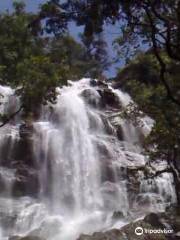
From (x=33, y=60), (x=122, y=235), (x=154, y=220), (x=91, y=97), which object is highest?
(x=91, y=97)

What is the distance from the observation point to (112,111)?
1310 inches

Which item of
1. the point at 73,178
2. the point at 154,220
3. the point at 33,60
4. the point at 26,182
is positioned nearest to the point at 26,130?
the point at 26,182

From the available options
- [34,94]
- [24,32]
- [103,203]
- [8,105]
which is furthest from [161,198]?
[24,32]

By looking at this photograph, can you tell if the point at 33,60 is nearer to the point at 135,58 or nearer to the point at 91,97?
the point at 135,58

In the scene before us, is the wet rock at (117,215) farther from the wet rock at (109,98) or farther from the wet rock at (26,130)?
the wet rock at (109,98)

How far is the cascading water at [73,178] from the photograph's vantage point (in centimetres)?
2183

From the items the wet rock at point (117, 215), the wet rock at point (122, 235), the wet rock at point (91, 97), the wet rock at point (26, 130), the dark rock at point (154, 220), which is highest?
the wet rock at point (91, 97)

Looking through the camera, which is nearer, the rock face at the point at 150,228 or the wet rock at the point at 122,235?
the rock face at the point at 150,228

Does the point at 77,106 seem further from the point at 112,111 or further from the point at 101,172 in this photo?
the point at 101,172

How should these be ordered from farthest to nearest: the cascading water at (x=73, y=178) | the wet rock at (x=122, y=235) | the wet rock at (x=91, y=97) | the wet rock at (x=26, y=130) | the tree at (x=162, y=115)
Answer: the wet rock at (x=91, y=97), the wet rock at (x=26, y=130), the cascading water at (x=73, y=178), the wet rock at (x=122, y=235), the tree at (x=162, y=115)

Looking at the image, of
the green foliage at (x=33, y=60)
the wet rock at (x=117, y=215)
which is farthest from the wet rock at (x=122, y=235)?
the green foliage at (x=33, y=60)

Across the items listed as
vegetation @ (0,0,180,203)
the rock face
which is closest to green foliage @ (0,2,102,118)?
vegetation @ (0,0,180,203)

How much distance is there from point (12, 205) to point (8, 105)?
32.6 ft

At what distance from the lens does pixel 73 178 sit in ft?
84.3
